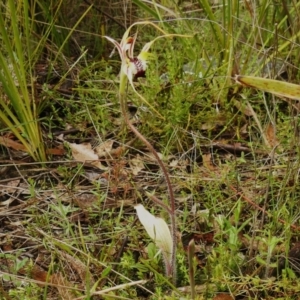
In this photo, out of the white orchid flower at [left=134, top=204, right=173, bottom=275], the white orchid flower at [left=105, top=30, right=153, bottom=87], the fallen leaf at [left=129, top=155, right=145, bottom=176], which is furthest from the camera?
the fallen leaf at [left=129, top=155, right=145, bottom=176]

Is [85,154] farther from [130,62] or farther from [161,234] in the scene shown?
[130,62]

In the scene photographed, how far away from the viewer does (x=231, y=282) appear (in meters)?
1.13

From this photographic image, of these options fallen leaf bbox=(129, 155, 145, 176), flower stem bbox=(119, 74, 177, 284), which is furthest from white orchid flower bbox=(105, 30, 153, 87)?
fallen leaf bbox=(129, 155, 145, 176)

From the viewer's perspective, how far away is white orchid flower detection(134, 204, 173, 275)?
1.17m

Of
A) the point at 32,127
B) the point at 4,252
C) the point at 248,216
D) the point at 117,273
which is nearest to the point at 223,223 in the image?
the point at 248,216

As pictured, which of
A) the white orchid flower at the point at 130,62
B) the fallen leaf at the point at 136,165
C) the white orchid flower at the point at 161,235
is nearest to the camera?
the white orchid flower at the point at 130,62

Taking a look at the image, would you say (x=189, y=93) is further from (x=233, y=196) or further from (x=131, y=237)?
(x=131, y=237)

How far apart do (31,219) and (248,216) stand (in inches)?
21.0

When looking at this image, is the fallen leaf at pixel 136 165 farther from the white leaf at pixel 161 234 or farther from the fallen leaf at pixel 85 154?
the white leaf at pixel 161 234

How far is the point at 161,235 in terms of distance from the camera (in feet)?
3.83

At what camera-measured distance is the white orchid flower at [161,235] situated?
117cm

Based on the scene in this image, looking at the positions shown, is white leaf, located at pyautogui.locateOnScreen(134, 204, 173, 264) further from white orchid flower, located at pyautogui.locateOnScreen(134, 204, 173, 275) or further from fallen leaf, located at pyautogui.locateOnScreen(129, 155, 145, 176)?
fallen leaf, located at pyautogui.locateOnScreen(129, 155, 145, 176)

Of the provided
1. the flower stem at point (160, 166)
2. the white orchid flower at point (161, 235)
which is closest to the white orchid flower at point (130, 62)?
the flower stem at point (160, 166)

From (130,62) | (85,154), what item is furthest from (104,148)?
(130,62)
